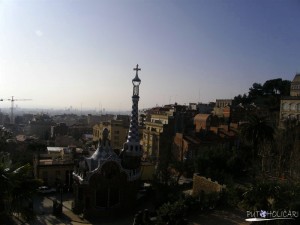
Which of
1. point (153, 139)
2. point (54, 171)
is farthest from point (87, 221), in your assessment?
point (153, 139)

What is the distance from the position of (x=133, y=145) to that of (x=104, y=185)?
4.37 m

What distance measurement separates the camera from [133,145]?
26.9 metres

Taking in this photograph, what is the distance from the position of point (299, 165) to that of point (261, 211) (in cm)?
1023

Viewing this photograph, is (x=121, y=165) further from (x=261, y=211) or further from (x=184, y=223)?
(x=261, y=211)

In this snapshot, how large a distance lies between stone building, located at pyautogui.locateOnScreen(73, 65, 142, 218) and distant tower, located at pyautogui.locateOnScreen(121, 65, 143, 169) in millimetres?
694

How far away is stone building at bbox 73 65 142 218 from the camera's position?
23.7 metres

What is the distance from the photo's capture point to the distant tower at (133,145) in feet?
87.4

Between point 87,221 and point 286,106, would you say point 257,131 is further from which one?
point 286,106

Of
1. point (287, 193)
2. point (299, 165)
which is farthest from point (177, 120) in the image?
point (287, 193)

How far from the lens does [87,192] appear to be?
78.1 feet

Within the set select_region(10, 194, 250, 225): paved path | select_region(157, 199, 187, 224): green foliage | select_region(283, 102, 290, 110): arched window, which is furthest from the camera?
select_region(283, 102, 290, 110): arched window

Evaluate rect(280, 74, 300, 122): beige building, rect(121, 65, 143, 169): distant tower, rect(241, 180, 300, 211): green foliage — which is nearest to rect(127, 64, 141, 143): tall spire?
rect(121, 65, 143, 169): distant tower

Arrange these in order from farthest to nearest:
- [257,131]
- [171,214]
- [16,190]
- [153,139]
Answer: [153,139] < [257,131] < [171,214] < [16,190]

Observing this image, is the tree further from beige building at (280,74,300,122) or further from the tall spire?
beige building at (280,74,300,122)
